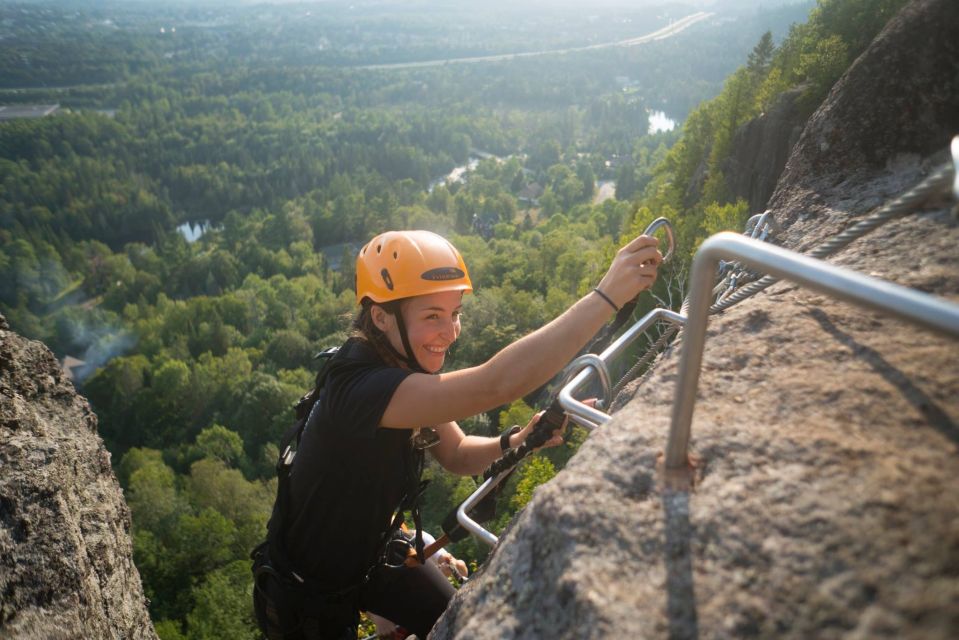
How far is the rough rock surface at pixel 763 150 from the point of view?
838 inches

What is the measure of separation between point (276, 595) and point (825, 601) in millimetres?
3024

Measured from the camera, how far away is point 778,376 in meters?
1.93

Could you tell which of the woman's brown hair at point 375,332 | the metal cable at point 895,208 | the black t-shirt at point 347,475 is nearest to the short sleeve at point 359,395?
the black t-shirt at point 347,475

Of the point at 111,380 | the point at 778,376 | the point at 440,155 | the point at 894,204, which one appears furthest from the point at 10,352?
the point at 440,155

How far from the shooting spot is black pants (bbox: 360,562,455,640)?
3.71 metres

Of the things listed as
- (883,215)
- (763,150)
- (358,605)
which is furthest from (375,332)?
(763,150)

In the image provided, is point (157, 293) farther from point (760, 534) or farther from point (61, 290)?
point (760, 534)

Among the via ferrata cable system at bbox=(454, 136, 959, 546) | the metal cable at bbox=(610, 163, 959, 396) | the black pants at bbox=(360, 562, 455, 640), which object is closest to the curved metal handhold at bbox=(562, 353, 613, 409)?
the via ferrata cable system at bbox=(454, 136, 959, 546)

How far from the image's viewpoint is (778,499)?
155 cm

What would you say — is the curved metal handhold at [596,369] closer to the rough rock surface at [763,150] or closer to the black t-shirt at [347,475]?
the black t-shirt at [347,475]

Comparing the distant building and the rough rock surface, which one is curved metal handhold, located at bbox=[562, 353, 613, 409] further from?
the distant building

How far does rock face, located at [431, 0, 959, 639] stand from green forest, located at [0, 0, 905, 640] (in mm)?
10874

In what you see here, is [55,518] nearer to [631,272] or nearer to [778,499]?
[631,272]

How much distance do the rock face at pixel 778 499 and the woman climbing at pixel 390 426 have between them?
1.46 ft
